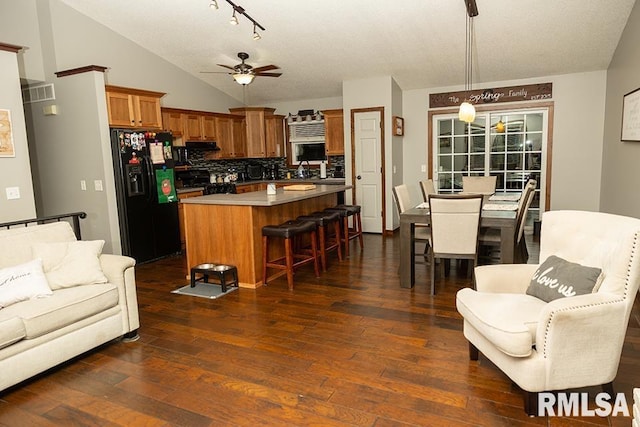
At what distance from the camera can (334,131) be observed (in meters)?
7.43

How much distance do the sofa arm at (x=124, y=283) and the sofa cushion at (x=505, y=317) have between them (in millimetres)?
2306

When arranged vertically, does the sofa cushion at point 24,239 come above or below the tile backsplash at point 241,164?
below

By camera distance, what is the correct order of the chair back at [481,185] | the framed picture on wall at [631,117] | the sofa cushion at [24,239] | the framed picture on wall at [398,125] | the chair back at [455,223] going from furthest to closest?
the framed picture on wall at [398,125] → the chair back at [481,185] → the framed picture on wall at [631,117] → the chair back at [455,223] → the sofa cushion at [24,239]

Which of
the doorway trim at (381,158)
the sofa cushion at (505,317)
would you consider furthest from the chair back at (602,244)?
the doorway trim at (381,158)

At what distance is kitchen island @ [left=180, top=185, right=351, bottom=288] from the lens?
4285mm

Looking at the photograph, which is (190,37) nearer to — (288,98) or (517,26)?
(288,98)

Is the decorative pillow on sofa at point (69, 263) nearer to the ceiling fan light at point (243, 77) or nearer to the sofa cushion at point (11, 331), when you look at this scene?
the sofa cushion at point (11, 331)

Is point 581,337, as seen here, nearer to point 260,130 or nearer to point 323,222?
point 323,222

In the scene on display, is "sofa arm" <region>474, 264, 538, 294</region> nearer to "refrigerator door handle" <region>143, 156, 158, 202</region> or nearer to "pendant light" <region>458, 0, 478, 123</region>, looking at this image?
"pendant light" <region>458, 0, 478, 123</region>

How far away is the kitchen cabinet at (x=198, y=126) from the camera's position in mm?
6730

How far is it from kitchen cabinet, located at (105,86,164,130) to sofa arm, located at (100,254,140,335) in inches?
103

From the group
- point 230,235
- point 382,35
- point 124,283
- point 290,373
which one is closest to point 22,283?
point 124,283

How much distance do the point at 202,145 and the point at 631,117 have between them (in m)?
5.82

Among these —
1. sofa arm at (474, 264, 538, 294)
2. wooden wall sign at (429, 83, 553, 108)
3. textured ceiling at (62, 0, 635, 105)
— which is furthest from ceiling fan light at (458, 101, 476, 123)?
wooden wall sign at (429, 83, 553, 108)
